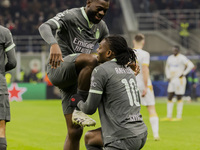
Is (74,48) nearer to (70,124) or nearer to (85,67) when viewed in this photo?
(85,67)

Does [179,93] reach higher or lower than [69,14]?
lower

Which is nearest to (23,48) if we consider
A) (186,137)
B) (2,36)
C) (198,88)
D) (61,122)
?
(198,88)

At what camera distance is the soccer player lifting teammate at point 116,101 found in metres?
4.69

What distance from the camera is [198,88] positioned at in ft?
88.1

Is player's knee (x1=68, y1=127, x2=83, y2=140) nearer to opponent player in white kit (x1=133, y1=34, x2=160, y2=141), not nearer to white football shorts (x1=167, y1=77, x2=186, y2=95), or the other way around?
opponent player in white kit (x1=133, y1=34, x2=160, y2=141)

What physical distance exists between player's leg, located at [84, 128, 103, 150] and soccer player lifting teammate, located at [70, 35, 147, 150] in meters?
0.02

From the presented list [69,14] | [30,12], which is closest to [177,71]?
[69,14]

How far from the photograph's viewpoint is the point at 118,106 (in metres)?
4.71

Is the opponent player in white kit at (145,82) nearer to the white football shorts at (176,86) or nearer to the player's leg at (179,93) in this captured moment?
the player's leg at (179,93)

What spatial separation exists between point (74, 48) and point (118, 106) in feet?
4.42

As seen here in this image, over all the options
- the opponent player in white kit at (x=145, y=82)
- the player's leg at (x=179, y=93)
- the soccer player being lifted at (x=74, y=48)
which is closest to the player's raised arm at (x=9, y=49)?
the soccer player being lifted at (x=74, y=48)

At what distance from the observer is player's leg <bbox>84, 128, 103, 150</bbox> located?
196 inches

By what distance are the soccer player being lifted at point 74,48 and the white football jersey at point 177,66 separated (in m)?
10.6

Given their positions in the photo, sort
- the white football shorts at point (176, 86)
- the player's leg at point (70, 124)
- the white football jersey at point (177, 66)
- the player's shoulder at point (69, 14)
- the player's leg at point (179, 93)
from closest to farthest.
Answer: the player's shoulder at point (69, 14) → the player's leg at point (70, 124) → the player's leg at point (179, 93) → the white football shorts at point (176, 86) → the white football jersey at point (177, 66)
